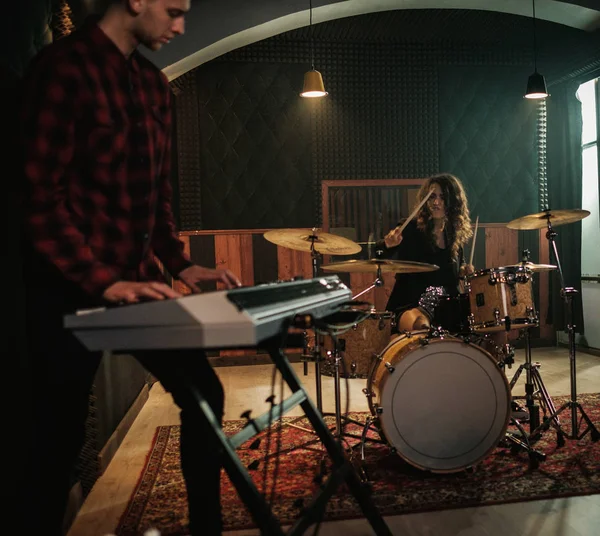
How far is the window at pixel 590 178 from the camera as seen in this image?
18.7ft

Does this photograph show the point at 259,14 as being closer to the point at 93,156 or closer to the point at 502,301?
the point at 502,301

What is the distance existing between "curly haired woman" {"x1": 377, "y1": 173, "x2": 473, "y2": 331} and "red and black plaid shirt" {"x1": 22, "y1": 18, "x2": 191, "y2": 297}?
81.9 inches

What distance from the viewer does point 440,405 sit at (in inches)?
98.6

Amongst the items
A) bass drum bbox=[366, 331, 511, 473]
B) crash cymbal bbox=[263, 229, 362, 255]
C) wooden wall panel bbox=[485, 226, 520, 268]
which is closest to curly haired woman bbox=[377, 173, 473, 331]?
crash cymbal bbox=[263, 229, 362, 255]

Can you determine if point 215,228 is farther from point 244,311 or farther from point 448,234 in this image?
point 244,311

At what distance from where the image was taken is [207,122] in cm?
569

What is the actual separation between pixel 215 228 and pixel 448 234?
283 cm

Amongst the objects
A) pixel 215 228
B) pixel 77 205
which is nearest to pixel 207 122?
pixel 215 228

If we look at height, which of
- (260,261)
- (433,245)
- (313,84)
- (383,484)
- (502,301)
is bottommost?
(383,484)

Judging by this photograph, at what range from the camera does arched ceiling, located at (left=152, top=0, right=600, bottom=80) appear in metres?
4.41

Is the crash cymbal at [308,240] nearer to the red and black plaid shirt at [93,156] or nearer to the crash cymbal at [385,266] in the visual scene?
the crash cymbal at [385,266]

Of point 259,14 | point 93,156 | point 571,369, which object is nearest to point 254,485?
point 93,156

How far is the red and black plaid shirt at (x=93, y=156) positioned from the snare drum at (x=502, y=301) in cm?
195

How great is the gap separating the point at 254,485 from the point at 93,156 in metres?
0.82
